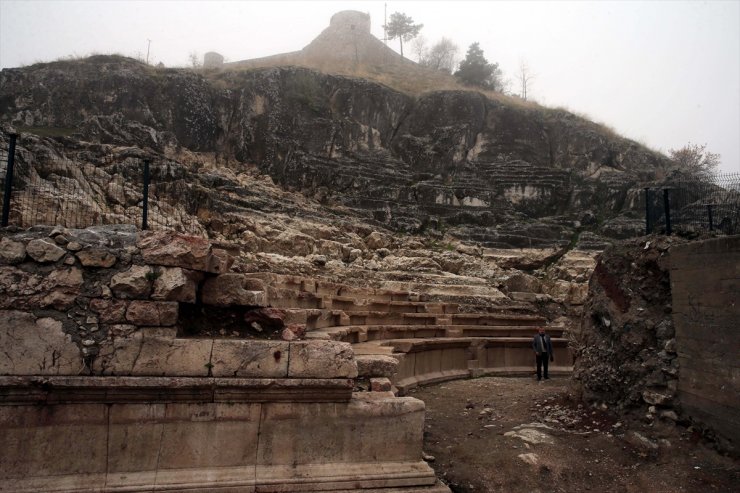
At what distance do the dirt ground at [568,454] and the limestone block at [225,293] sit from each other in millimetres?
2558

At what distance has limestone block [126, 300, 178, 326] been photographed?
374cm

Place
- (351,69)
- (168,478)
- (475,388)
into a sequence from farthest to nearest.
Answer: (351,69) → (475,388) → (168,478)

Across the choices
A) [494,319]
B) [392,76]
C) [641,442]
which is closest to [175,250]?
[641,442]

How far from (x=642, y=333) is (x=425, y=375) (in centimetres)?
460

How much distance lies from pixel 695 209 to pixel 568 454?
3835mm

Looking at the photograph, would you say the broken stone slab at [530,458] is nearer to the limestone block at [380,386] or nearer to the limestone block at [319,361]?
the limestone block at [380,386]

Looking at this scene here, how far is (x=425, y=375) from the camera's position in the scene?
961 cm

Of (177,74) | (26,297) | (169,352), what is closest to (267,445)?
(169,352)

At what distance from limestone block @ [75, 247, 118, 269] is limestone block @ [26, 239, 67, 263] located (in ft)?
0.48

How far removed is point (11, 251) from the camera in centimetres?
364

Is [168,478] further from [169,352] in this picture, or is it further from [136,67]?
[136,67]

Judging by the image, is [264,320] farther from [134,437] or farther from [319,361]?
[134,437]

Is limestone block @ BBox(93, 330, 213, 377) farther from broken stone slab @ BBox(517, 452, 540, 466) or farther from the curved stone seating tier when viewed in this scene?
the curved stone seating tier

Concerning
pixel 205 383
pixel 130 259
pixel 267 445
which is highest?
pixel 130 259
